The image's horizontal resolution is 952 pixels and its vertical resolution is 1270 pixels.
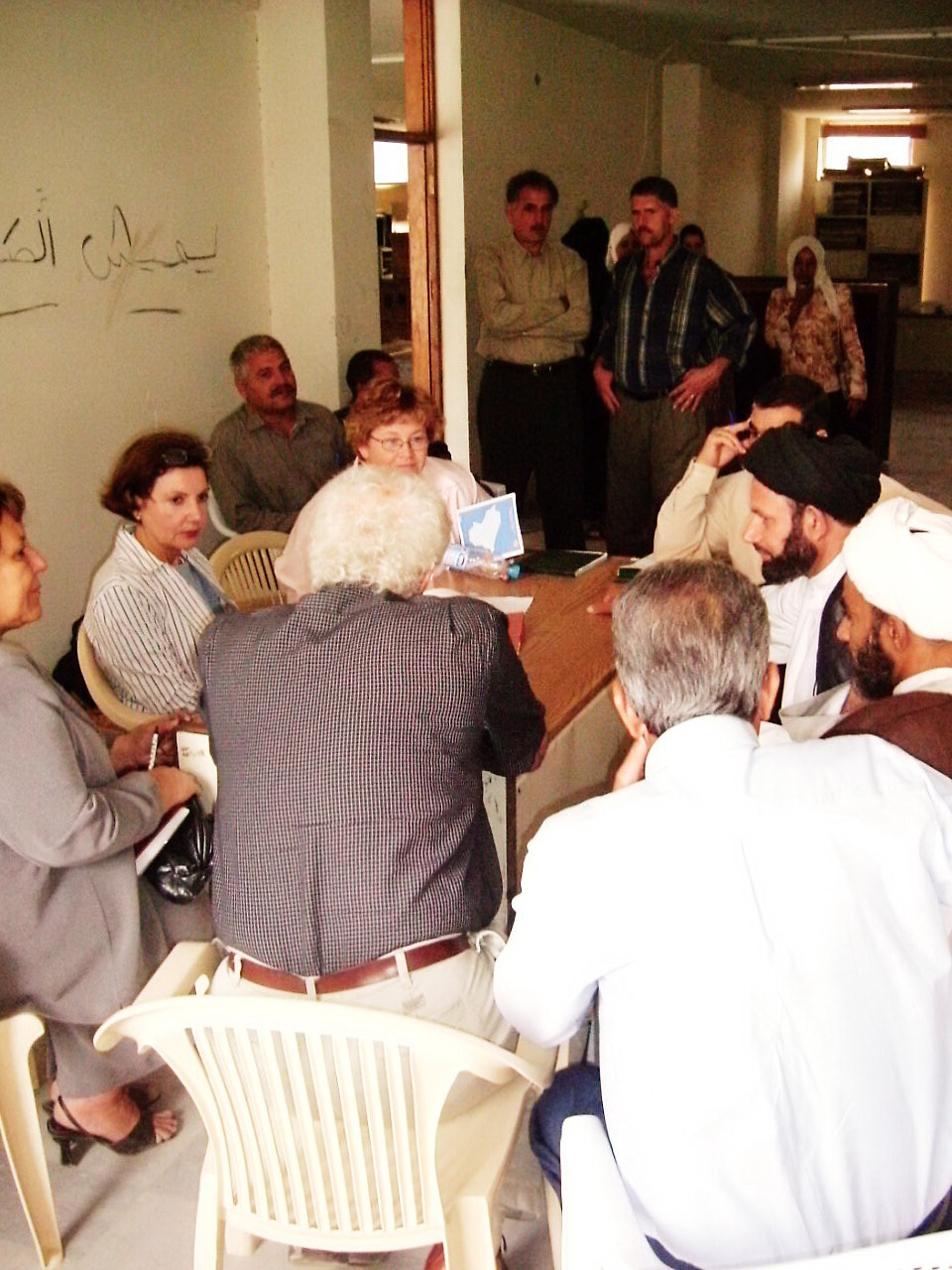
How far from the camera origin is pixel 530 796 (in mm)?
2596

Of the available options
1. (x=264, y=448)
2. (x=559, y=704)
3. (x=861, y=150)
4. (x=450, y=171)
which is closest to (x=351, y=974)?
(x=559, y=704)

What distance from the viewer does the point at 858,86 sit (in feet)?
39.7

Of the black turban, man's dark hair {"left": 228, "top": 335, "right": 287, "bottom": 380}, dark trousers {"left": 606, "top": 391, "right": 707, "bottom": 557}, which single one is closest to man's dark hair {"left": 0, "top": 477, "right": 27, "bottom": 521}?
the black turban

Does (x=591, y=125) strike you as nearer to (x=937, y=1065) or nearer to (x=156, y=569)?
(x=156, y=569)

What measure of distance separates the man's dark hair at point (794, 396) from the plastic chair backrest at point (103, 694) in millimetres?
1723

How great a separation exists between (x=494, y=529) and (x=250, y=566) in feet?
2.74

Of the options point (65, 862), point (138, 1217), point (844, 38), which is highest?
point (844, 38)

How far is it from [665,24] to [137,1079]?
682 centimetres

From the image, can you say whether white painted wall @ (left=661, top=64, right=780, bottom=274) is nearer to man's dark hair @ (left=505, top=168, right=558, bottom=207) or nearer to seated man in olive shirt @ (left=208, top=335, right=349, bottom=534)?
man's dark hair @ (left=505, top=168, right=558, bottom=207)

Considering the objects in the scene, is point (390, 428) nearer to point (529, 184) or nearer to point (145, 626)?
point (145, 626)

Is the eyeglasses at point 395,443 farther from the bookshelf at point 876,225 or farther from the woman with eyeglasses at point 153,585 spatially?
the bookshelf at point 876,225

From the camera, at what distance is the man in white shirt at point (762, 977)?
1309mm

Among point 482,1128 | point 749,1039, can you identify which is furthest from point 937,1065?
point 482,1128

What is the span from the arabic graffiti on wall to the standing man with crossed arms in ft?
4.73
